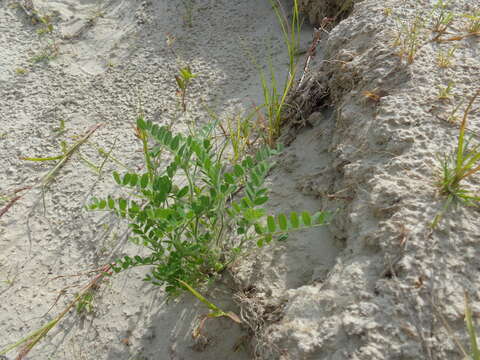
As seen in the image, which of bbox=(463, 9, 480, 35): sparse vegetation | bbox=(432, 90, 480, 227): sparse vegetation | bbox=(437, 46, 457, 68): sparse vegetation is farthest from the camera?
bbox=(463, 9, 480, 35): sparse vegetation

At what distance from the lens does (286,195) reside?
5.52 ft

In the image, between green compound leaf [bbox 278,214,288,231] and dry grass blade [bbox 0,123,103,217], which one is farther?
dry grass blade [bbox 0,123,103,217]

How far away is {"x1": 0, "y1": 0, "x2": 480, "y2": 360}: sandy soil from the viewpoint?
3.45ft

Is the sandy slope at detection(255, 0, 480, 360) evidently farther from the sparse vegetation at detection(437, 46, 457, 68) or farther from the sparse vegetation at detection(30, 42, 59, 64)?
the sparse vegetation at detection(30, 42, 59, 64)

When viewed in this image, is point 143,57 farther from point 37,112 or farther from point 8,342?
point 8,342

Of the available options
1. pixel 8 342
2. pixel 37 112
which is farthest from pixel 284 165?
pixel 37 112

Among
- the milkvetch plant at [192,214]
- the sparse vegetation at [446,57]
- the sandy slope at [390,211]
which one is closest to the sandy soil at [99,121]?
the milkvetch plant at [192,214]

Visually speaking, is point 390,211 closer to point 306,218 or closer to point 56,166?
point 306,218

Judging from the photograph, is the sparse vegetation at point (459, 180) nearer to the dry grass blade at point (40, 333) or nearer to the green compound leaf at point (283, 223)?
the green compound leaf at point (283, 223)

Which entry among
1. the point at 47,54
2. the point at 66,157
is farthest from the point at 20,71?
the point at 66,157

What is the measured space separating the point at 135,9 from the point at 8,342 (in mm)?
2593

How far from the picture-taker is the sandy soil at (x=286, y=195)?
3.45 ft

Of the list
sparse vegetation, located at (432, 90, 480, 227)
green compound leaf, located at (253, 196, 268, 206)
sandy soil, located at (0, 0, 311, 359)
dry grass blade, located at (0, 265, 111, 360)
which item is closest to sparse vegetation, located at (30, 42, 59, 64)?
sandy soil, located at (0, 0, 311, 359)

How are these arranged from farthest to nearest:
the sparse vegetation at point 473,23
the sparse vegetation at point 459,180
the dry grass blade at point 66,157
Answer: the dry grass blade at point 66,157 < the sparse vegetation at point 473,23 < the sparse vegetation at point 459,180
